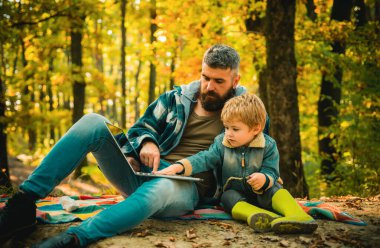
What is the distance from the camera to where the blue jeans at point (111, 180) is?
2.66 meters

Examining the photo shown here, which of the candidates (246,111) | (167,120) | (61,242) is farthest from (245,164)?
(61,242)

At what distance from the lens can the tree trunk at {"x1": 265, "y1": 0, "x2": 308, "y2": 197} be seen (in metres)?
5.76

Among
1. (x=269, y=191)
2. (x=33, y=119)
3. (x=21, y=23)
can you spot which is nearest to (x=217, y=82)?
(x=269, y=191)

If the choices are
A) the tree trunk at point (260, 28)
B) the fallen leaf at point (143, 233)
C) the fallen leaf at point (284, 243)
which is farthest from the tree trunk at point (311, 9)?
the fallen leaf at point (143, 233)

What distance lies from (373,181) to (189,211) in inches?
138

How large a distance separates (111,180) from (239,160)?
3.59 feet

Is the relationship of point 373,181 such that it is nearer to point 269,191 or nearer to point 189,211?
point 269,191

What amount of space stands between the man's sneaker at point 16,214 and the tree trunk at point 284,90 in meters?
3.97

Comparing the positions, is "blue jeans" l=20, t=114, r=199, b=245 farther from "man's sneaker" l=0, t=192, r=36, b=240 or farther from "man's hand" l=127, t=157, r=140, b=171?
"man's hand" l=127, t=157, r=140, b=171

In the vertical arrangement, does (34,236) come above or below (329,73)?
below

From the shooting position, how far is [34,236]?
2.80 metres

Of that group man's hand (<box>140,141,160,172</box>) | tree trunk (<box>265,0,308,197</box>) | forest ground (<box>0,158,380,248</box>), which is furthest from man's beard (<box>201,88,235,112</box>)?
tree trunk (<box>265,0,308,197</box>)

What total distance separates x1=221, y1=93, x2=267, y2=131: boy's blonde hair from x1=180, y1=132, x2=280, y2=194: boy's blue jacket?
0.57 feet

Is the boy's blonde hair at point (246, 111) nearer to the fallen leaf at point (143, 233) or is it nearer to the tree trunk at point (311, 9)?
the fallen leaf at point (143, 233)
